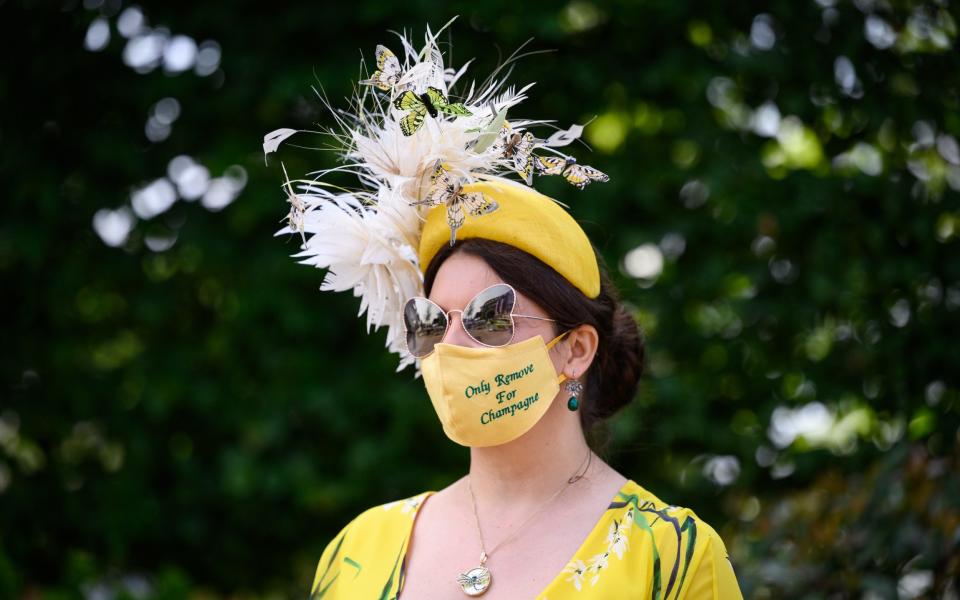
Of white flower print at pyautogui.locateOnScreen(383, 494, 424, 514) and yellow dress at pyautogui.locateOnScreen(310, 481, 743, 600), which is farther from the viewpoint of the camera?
white flower print at pyautogui.locateOnScreen(383, 494, 424, 514)

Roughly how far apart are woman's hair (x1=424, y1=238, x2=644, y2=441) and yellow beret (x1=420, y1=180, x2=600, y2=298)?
0.02m

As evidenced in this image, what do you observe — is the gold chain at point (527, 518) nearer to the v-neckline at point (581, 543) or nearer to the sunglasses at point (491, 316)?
the v-neckline at point (581, 543)

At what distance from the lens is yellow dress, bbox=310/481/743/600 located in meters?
1.97

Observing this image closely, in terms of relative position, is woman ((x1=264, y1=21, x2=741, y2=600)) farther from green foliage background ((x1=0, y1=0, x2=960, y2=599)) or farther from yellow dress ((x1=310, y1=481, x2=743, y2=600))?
green foliage background ((x1=0, y1=0, x2=960, y2=599))

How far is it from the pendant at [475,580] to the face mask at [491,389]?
27 cm

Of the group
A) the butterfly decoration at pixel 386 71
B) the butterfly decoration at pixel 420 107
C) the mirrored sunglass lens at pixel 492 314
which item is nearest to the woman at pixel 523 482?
the mirrored sunglass lens at pixel 492 314

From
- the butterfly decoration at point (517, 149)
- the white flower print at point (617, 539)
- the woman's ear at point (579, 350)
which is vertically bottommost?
the white flower print at point (617, 539)

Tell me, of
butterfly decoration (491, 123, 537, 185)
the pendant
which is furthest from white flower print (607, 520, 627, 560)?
butterfly decoration (491, 123, 537, 185)

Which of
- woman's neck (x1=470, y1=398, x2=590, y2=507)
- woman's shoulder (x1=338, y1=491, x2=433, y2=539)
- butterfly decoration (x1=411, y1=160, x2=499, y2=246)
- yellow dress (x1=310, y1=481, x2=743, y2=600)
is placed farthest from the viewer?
woman's shoulder (x1=338, y1=491, x2=433, y2=539)

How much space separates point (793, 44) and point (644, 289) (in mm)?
1090

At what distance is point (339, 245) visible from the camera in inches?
90.4

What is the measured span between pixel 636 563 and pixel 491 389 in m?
0.47

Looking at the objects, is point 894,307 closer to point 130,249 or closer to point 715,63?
point 715,63

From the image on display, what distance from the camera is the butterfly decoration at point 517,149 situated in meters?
2.13
